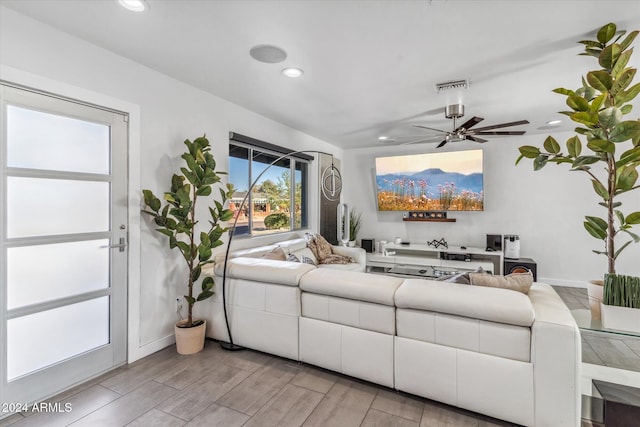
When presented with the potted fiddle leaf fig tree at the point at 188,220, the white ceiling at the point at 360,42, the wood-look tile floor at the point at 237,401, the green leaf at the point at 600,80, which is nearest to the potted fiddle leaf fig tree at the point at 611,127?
the green leaf at the point at 600,80

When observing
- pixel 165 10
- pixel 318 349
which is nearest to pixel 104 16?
pixel 165 10

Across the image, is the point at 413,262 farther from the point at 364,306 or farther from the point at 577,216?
the point at 364,306

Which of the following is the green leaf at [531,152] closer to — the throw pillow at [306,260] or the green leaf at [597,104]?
the green leaf at [597,104]

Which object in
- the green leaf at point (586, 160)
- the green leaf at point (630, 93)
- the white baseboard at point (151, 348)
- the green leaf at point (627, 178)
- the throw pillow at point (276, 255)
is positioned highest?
the green leaf at point (630, 93)

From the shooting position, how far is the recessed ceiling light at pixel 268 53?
2311mm

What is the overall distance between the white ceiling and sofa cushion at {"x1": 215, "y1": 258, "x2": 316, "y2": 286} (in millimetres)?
1756

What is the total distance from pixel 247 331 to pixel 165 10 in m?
2.51

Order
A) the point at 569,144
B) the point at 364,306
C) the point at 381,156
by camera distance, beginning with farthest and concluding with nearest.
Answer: the point at 381,156, the point at 364,306, the point at 569,144

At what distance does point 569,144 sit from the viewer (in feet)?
6.05

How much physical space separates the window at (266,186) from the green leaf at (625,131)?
246 cm

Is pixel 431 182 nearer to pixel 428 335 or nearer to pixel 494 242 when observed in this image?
pixel 494 242

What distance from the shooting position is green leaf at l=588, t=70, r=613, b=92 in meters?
1.61

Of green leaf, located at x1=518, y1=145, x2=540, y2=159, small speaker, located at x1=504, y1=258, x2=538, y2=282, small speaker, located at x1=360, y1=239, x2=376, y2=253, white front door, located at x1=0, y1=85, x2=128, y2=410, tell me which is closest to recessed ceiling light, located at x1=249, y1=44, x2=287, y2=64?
white front door, located at x1=0, y1=85, x2=128, y2=410

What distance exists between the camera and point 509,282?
6.75 feet
